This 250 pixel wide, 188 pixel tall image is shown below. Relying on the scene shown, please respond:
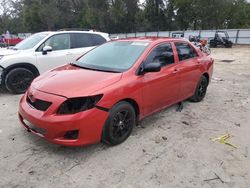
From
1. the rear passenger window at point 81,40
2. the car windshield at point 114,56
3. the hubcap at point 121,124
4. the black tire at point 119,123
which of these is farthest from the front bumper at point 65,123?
the rear passenger window at point 81,40

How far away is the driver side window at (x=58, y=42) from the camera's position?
7518 mm

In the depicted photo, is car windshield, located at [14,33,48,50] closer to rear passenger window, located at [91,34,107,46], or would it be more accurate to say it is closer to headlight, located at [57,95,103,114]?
rear passenger window, located at [91,34,107,46]

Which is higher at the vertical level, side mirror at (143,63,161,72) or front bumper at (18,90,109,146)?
side mirror at (143,63,161,72)

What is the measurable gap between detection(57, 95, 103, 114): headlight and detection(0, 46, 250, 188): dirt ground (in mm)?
687

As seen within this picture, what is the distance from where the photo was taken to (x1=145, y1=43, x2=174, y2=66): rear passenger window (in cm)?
476

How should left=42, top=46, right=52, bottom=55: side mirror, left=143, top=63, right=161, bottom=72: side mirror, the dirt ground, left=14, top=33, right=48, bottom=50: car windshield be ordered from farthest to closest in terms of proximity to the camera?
1. left=14, top=33, right=48, bottom=50: car windshield
2. left=42, top=46, right=52, bottom=55: side mirror
3. left=143, top=63, right=161, bottom=72: side mirror
4. the dirt ground

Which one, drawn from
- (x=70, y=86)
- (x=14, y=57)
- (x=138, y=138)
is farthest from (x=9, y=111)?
(x=138, y=138)

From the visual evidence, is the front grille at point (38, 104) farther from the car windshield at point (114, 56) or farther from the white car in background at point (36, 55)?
the white car in background at point (36, 55)

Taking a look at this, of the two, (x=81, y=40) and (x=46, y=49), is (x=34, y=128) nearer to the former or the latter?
(x=46, y=49)

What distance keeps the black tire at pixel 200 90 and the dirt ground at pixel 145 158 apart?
900 mm

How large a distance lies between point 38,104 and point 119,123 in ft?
3.92

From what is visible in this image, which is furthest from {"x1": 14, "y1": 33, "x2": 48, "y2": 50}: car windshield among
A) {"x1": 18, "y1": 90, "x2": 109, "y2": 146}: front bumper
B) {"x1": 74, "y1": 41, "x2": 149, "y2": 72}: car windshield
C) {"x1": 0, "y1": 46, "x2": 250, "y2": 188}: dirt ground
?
{"x1": 18, "y1": 90, "x2": 109, "y2": 146}: front bumper

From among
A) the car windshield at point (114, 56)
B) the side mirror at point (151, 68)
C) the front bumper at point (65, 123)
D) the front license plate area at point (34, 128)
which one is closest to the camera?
the front bumper at point (65, 123)

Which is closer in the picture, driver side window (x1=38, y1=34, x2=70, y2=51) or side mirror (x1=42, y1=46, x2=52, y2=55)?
side mirror (x1=42, y1=46, x2=52, y2=55)
